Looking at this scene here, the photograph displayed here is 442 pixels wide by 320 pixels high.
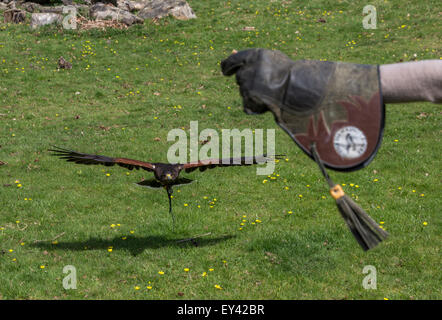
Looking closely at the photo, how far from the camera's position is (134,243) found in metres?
7.98

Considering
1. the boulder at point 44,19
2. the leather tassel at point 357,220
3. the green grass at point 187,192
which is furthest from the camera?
the boulder at point 44,19

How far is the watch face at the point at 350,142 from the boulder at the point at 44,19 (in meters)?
23.7

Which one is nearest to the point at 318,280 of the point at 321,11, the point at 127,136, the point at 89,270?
the point at 89,270

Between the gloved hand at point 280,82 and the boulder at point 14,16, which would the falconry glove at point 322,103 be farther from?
the boulder at point 14,16

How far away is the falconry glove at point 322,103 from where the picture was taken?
255cm


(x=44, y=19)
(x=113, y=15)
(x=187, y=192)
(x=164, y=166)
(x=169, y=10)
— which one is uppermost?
(x=169, y=10)

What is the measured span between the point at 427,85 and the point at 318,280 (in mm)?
4968

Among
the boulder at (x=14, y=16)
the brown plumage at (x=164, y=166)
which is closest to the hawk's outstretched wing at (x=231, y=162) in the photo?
the brown plumage at (x=164, y=166)

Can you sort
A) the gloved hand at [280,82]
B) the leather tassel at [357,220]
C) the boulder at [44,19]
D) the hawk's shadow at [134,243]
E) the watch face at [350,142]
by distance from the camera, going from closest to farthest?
the watch face at [350,142]
the gloved hand at [280,82]
the leather tassel at [357,220]
the hawk's shadow at [134,243]
the boulder at [44,19]

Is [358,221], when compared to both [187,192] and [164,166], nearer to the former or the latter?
[164,166]

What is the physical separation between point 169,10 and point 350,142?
23458 millimetres

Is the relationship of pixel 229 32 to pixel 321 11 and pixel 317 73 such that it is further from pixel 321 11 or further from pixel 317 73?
pixel 317 73

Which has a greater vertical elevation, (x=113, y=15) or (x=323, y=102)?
(x=113, y=15)

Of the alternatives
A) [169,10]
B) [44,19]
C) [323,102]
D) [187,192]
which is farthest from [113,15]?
[323,102]
